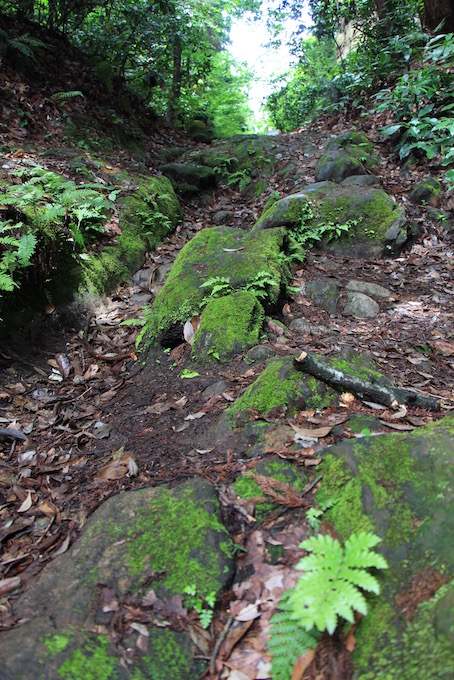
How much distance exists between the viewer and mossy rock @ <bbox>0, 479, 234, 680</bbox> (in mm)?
1743

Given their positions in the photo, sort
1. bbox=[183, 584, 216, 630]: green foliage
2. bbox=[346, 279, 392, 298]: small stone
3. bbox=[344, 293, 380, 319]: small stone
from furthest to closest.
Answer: bbox=[346, 279, 392, 298]: small stone → bbox=[344, 293, 380, 319]: small stone → bbox=[183, 584, 216, 630]: green foliage

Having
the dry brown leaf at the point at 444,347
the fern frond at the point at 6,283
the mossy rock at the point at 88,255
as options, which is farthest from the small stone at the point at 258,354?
the mossy rock at the point at 88,255

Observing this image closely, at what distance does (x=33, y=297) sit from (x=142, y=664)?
4411 mm

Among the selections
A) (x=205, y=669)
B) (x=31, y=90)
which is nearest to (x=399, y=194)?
(x=31, y=90)

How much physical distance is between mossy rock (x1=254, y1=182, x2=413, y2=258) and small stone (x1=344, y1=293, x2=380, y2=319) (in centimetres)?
150

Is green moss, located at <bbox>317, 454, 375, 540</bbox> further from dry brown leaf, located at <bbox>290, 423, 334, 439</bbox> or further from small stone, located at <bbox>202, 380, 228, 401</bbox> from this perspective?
small stone, located at <bbox>202, 380, 228, 401</bbox>

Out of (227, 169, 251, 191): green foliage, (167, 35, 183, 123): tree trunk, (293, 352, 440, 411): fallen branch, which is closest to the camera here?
(293, 352, 440, 411): fallen branch

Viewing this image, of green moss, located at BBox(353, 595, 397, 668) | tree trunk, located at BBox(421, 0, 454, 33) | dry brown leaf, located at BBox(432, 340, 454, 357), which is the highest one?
tree trunk, located at BBox(421, 0, 454, 33)

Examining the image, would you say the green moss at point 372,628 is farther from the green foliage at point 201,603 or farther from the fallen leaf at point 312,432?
the fallen leaf at point 312,432

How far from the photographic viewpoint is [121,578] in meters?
2.13

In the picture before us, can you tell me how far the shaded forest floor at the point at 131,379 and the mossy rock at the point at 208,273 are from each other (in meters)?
0.37

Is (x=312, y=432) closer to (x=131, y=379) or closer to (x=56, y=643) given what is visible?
(x=56, y=643)

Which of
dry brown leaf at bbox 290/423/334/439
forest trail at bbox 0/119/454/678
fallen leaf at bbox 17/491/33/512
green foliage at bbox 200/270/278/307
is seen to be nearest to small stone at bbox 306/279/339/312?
forest trail at bbox 0/119/454/678

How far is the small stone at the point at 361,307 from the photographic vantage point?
561cm
